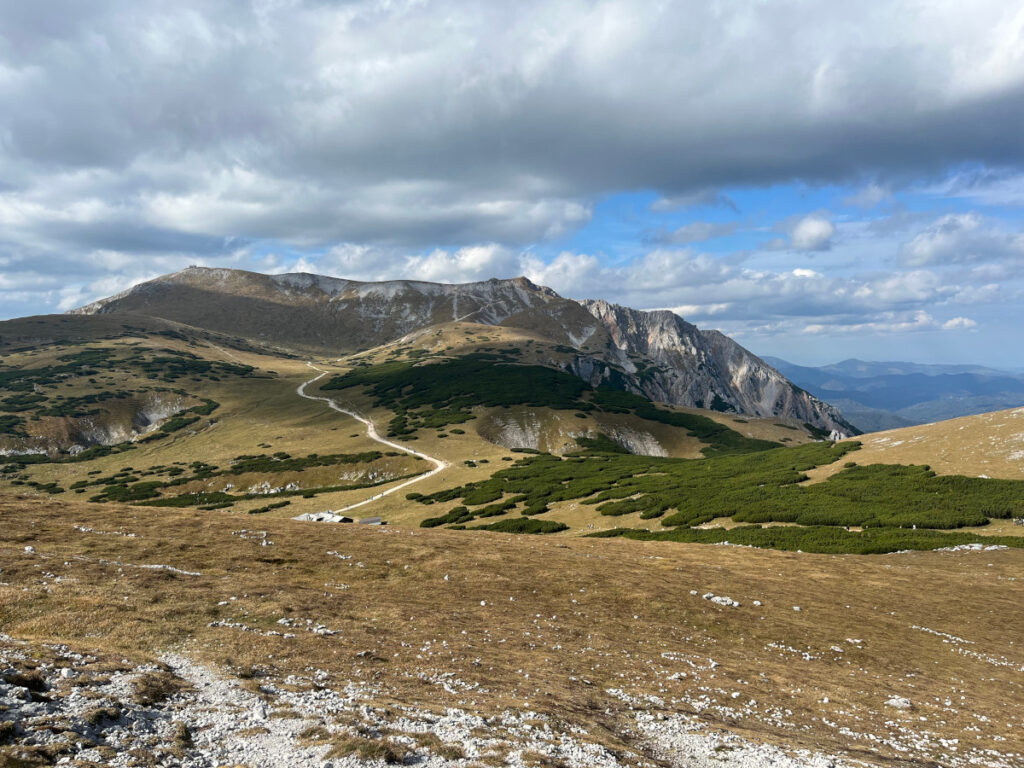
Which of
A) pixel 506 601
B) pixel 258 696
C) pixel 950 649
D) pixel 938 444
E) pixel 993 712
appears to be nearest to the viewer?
pixel 258 696

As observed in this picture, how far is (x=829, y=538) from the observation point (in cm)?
4031

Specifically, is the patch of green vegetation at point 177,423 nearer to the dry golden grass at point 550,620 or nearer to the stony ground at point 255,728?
the dry golden grass at point 550,620

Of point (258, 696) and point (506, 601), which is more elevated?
point (258, 696)

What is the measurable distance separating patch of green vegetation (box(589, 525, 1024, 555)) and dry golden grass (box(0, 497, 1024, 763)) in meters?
2.88

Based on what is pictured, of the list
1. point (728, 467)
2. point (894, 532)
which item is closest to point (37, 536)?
point (894, 532)

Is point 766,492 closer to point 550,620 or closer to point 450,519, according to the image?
point 450,519

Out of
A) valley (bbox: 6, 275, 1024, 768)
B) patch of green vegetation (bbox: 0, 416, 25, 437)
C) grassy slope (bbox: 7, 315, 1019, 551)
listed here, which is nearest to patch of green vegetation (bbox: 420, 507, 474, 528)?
grassy slope (bbox: 7, 315, 1019, 551)

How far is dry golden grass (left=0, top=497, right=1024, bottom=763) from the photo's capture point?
1506cm

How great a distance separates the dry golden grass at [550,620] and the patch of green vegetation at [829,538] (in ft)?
9.44

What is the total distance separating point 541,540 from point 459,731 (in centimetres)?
2879

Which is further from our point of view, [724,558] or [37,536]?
[724,558]

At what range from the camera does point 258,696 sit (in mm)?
12555

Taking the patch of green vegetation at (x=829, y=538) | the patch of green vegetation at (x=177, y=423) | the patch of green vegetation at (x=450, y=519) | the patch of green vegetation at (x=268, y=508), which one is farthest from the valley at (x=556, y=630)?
the patch of green vegetation at (x=177, y=423)

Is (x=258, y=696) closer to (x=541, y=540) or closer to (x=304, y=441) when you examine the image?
(x=541, y=540)
